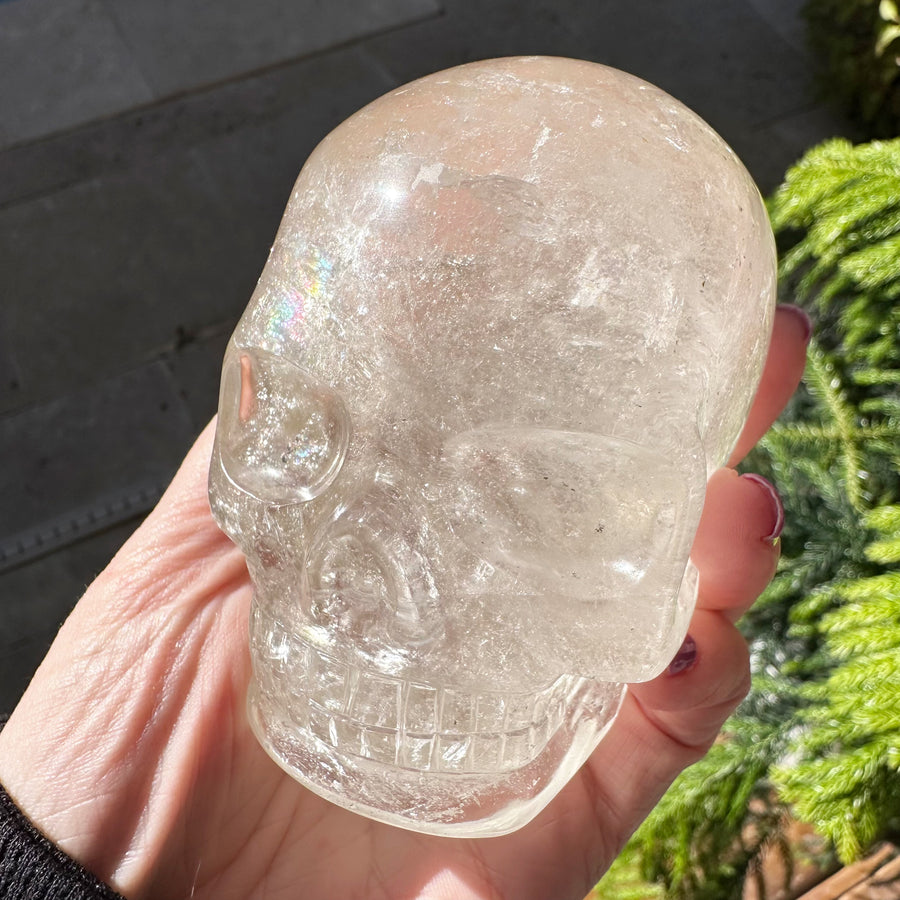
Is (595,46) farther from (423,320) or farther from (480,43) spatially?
(423,320)

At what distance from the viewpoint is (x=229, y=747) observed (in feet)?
4.89

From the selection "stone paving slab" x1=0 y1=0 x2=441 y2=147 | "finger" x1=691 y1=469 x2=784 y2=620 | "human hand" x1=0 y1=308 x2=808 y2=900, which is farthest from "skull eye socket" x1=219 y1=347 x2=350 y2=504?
"stone paving slab" x1=0 y1=0 x2=441 y2=147

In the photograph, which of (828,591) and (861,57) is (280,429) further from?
(861,57)

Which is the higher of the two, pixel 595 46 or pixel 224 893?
pixel 595 46

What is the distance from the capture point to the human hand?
4.51 ft

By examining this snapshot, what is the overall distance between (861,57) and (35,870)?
3041 millimetres

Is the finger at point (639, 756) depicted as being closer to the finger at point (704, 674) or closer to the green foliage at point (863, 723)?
the finger at point (704, 674)

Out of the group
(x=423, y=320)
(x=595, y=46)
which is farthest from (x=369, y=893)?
(x=595, y=46)

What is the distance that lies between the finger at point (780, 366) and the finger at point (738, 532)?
116 millimetres

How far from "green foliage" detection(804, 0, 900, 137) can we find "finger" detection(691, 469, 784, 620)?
6.56ft

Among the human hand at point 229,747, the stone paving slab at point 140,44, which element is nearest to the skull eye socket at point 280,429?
the human hand at point 229,747

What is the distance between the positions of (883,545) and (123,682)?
111 cm

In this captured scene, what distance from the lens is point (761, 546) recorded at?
54.0 inches

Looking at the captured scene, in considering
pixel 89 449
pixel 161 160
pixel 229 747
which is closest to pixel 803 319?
pixel 229 747
